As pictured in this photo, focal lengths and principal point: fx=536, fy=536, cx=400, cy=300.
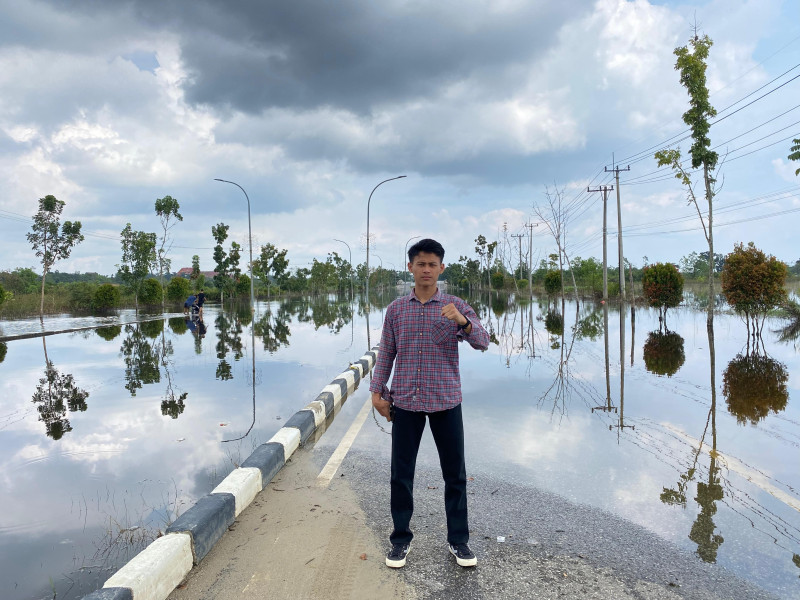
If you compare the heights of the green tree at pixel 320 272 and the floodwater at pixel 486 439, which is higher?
the green tree at pixel 320 272

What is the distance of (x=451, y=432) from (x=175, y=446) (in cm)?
370

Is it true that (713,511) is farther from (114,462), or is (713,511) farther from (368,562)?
(114,462)

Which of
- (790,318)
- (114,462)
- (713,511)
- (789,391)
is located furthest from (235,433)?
(790,318)

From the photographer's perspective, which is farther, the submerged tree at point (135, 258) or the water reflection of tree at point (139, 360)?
the submerged tree at point (135, 258)

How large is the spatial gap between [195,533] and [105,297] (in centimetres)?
3387

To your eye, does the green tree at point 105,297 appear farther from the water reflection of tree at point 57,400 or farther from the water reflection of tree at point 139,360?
the water reflection of tree at point 57,400

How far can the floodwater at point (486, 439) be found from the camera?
349 centimetres

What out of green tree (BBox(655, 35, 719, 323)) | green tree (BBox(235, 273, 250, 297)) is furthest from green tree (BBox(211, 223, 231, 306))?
green tree (BBox(655, 35, 719, 323))

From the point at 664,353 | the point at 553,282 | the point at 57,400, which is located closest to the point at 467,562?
the point at 57,400

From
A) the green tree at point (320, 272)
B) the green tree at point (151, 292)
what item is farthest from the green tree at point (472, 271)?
the green tree at point (151, 292)

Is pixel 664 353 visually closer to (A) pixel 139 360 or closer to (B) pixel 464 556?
(B) pixel 464 556

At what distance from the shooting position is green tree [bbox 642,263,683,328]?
24.1m

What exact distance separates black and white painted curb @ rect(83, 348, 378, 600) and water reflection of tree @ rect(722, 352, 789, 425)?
17.9 ft

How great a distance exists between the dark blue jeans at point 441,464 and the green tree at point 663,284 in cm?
2353
